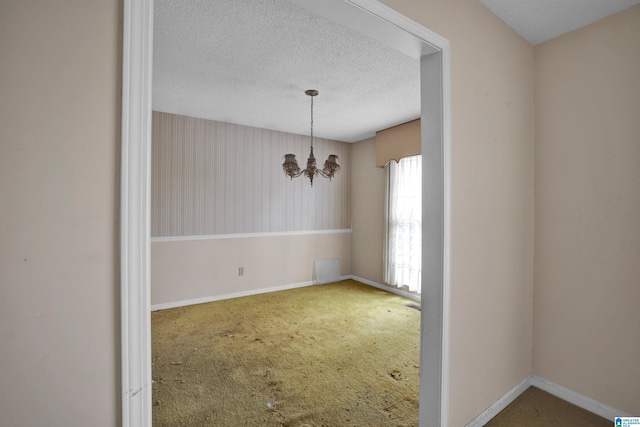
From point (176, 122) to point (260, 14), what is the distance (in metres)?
2.68

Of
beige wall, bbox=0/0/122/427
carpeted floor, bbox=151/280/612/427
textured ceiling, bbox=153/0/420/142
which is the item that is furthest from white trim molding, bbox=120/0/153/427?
carpeted floor, bbox=151/280/612/427

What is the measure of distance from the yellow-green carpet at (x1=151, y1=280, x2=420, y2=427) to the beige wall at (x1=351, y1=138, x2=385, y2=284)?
113cm

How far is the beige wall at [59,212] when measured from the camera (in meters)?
0.64

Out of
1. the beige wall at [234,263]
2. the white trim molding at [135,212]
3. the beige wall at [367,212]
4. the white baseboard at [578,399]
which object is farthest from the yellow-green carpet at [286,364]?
the white trim molding at [135,212]

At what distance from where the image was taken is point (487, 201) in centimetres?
184

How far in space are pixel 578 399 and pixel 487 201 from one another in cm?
151

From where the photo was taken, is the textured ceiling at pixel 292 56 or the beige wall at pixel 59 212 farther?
the textured ceiling at pixel 292 56

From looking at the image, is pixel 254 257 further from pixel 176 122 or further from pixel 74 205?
pixel 74 205

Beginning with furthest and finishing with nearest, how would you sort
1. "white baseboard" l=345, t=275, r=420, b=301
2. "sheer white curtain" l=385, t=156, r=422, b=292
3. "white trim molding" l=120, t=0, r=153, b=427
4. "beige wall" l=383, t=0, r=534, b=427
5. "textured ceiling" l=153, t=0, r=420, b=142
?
"white baseboard" l=345, t=275, r=420, b=301
"sheer white curtain" l=385, t=156, r=422, b=292
"textured ceiling" l=153, t=0, r=420, b=142
"beige wall" l=383, t=0, r=534, b=427
"white trim molding" l=120, t=0, r=153, b=427

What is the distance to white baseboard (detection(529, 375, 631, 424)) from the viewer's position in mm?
1842

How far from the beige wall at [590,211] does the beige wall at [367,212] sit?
2901 millimetres

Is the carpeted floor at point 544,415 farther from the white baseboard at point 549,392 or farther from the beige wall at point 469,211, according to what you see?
the beige wall at point 469,211

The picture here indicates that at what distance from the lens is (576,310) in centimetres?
200

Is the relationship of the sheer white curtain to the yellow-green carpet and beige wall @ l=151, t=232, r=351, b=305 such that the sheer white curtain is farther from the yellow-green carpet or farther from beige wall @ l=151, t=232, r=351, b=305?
beige wall @ l=151, t=232, r=351, b=305
